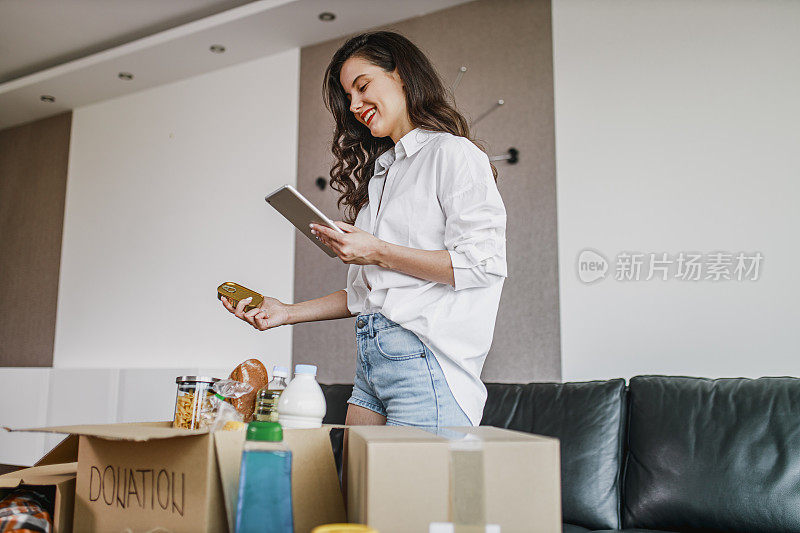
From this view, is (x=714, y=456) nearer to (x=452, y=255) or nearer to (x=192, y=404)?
(x=452, y=255)

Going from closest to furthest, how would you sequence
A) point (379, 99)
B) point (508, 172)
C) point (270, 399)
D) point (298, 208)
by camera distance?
point (270, 399) → point (298, 208) → point (379, 99) → point (508, 172)

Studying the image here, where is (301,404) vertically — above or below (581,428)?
above

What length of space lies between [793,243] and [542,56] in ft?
3.99

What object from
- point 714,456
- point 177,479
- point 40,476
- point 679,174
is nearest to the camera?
point 177,479

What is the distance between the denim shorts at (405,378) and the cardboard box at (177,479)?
218 millimetres

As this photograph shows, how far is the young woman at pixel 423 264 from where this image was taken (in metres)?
1.10

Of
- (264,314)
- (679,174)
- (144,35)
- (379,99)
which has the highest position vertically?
(144,35)

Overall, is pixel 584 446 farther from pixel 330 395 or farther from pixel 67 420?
pixel 67 420

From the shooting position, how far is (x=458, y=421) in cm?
109

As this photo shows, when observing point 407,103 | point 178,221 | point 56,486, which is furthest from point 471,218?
point 178,221

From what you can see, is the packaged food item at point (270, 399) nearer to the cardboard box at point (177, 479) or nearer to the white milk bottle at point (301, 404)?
the white milk bottle at point (301, 404)

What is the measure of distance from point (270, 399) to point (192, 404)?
14cm

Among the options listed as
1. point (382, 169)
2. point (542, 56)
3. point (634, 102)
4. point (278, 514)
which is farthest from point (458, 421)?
point (542, 56)

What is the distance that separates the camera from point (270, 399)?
1.06 metres
